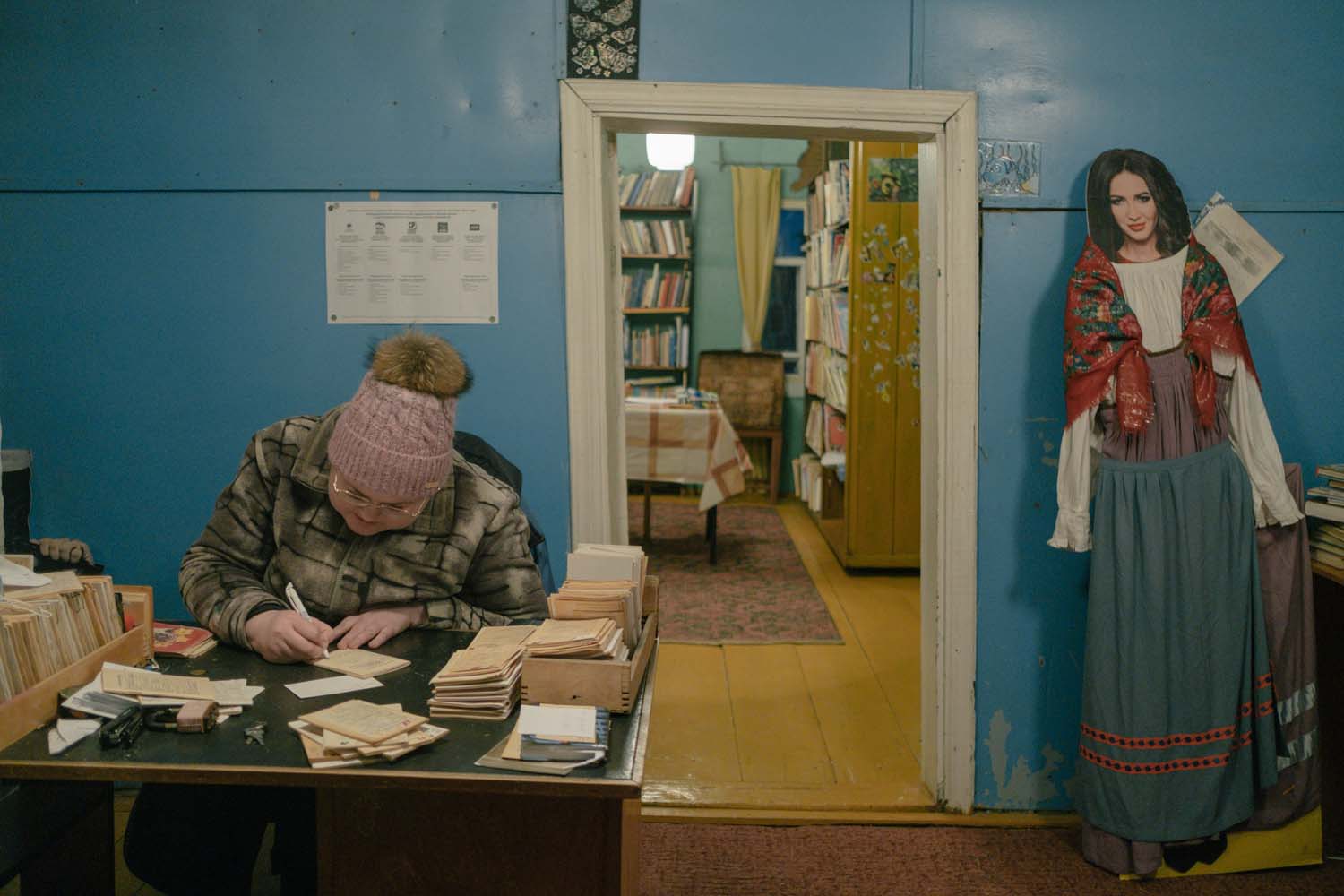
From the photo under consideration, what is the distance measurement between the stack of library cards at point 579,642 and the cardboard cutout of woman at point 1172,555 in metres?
1.42

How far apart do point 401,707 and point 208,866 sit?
28.9 inches

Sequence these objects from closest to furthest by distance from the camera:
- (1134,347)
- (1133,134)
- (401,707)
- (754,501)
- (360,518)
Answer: (401,707), (360,518), (1134,347), (1133,134), (754,501)

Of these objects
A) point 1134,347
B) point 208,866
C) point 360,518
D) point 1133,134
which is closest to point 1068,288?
point 1134,347

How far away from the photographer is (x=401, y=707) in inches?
62.9

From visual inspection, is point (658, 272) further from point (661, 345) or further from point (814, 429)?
point (814, 429)

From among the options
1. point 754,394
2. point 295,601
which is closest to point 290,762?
point 295,601

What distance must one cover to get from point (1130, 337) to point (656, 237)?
4933mm

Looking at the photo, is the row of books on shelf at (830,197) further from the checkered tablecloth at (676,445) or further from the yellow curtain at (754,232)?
the checkered tablecloth at (676,445)

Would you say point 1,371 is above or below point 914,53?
below

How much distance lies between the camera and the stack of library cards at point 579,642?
1.59 m

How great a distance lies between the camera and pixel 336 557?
1.99m

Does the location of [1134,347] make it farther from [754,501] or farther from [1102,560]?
[754,501]

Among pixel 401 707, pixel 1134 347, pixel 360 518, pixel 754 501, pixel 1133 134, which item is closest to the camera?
pixel 401 707

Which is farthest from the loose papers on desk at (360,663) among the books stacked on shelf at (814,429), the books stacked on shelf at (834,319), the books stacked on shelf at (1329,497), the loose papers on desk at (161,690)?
the books stacked on shelf at (814,429)
